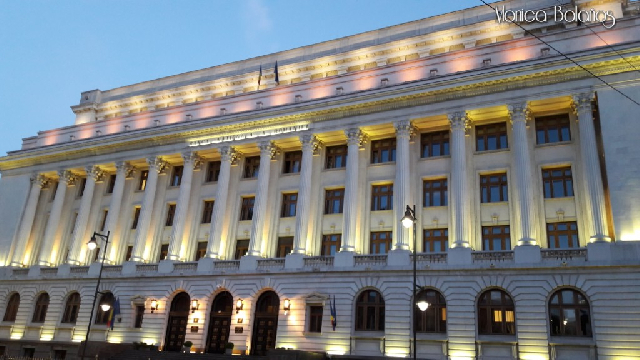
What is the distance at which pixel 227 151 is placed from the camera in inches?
1567

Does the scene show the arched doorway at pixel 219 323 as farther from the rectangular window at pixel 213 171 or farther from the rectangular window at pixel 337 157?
the rectangular window at pixel 337 157

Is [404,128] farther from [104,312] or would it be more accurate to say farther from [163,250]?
[104,312]

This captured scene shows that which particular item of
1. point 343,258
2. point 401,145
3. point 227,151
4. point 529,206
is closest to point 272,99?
point 227,151

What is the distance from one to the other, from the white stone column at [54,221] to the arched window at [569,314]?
39.1 metres

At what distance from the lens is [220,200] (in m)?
38.8

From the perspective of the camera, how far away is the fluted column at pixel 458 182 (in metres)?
30.3

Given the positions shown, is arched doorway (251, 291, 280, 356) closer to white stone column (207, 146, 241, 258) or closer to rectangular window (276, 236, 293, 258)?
rectangular window (276, 236, 293, 258)

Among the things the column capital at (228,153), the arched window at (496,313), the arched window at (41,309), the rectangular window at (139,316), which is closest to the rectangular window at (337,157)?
the column capital at (228,153)

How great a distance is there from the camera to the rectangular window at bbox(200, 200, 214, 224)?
4025 centimetres

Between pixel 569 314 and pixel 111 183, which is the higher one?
pixel 111 183

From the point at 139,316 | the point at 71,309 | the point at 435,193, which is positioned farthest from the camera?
the point at 71,309

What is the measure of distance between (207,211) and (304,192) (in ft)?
30.1

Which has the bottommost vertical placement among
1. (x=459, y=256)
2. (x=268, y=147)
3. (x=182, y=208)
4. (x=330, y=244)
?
(x=459, y=256)

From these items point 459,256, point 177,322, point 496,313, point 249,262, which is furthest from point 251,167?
point 496,313
